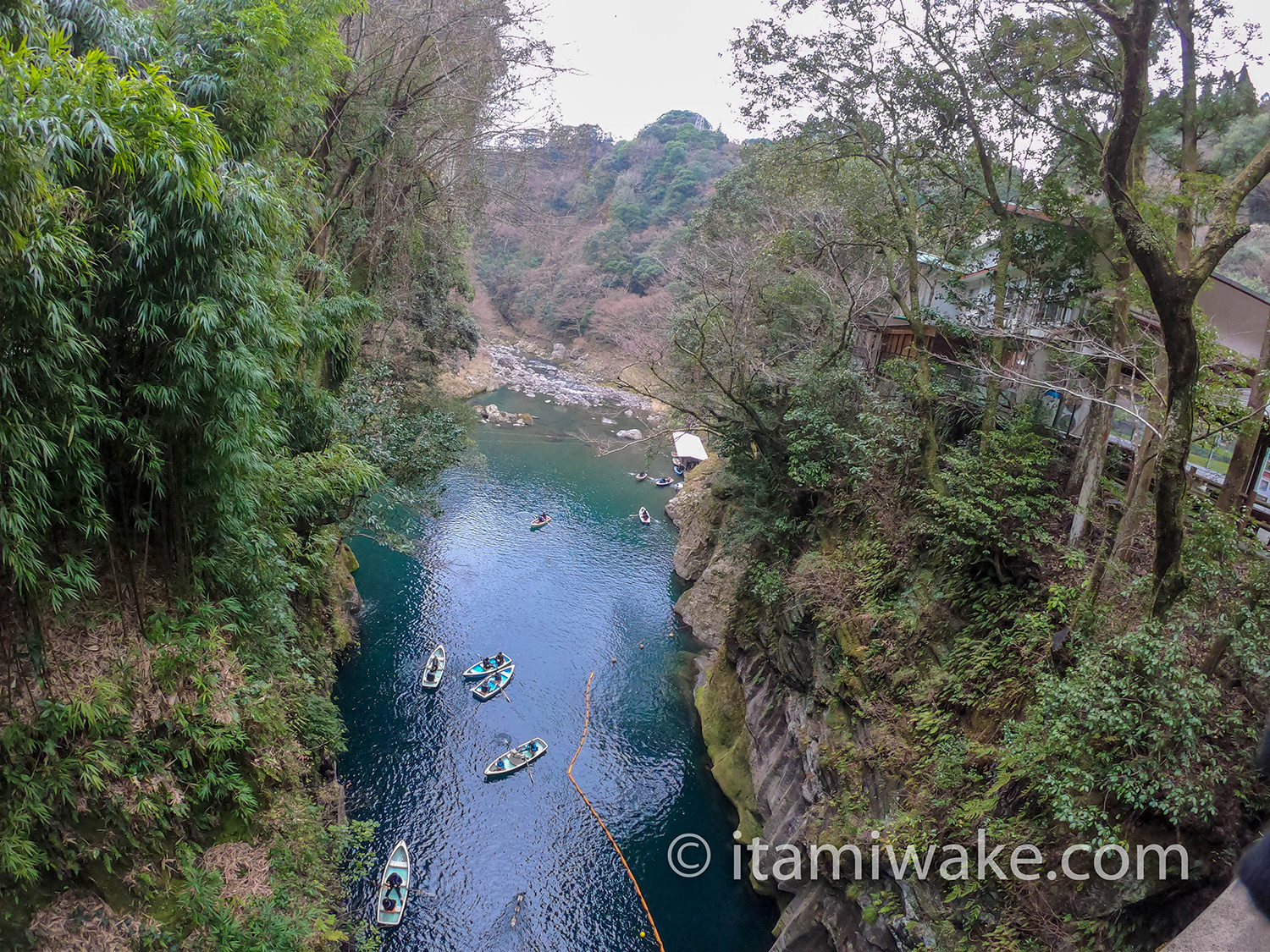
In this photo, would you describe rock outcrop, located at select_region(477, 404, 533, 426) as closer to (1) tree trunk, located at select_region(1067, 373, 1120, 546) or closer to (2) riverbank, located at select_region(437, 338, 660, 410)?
(2) riverbank, located at select_region(437, 338, 660, 410)

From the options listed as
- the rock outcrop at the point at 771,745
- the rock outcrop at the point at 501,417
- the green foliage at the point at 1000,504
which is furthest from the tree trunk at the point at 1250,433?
the rock outcrop at the point at 501,417

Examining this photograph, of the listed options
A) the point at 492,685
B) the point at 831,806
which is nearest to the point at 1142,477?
the point at 831,806

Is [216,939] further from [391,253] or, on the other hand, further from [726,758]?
[391,253]

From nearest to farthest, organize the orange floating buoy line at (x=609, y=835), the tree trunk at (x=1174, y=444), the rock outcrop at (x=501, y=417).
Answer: the tree trunk at (x=1174, y=444) → the orange floating buoy line at (x=609, y=835) → the rock outcrop at (x=501, y=417)

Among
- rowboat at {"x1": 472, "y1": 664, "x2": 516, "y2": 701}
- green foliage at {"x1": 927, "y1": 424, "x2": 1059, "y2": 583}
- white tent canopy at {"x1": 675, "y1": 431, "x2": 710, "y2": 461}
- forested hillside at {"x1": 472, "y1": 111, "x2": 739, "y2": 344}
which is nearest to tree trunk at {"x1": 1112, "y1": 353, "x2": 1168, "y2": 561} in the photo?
green foliage at {"x1": 927, "y1": 424, "x2": 1059, "y2": 583}

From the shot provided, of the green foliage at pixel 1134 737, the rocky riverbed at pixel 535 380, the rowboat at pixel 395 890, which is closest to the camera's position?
the green foliage at pixel 1134 737

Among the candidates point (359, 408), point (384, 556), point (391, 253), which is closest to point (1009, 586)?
point (359, 408)

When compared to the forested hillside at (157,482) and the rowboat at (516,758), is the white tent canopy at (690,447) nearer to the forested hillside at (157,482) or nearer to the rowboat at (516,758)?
the rowboat at (516,758)

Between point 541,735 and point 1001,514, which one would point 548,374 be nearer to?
point 541,735
